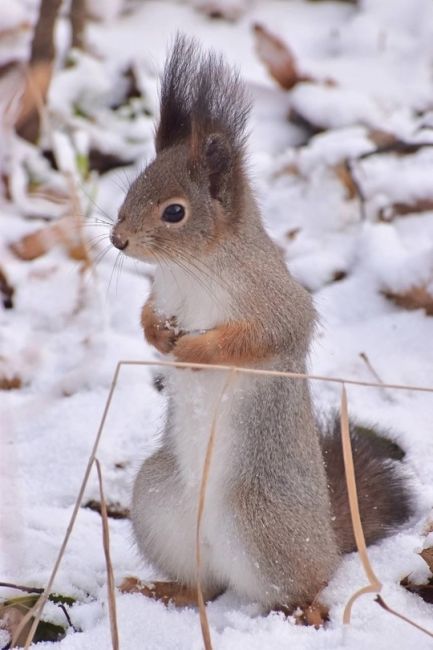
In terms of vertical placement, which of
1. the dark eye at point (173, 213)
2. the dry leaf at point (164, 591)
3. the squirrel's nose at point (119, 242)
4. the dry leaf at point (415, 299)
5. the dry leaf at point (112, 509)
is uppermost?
the dark eye at point (173, 213)

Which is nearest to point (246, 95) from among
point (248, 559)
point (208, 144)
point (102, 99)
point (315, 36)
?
point (208, 144)

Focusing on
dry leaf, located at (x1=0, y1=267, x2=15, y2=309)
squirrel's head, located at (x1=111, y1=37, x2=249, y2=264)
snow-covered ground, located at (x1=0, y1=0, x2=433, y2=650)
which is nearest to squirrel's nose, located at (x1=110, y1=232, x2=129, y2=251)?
squirrel's head, located at (x1=111, y1=37, x2=249, y2=264)

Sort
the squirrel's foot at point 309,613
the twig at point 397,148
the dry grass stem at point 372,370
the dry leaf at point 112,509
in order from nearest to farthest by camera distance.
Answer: the squirrel's foot at point 309,613, the dry leaf at point 112,509, the dry grass stem at point 372,370, the twig at point 397,148

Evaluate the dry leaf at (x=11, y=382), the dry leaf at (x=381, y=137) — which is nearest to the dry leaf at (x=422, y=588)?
the dry leaf at (x=11, y=382)

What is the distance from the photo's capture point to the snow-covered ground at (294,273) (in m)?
1.61

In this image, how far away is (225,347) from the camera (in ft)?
5.03

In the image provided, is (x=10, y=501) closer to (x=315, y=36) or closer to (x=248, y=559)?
(x=248, y=559)

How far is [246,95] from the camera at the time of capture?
1656mm

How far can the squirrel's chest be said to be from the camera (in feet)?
5.14

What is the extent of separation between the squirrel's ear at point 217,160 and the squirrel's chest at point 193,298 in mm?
133

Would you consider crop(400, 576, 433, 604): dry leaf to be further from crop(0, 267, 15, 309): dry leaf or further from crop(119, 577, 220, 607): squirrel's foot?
crop(0, 267, 15, 309): dry leaf

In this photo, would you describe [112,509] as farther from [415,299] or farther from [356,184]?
→ [356,184]

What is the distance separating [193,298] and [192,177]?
186 millimetres

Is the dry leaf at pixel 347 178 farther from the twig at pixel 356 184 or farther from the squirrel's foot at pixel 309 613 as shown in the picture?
the squirrel's foot at pixel 309 613
